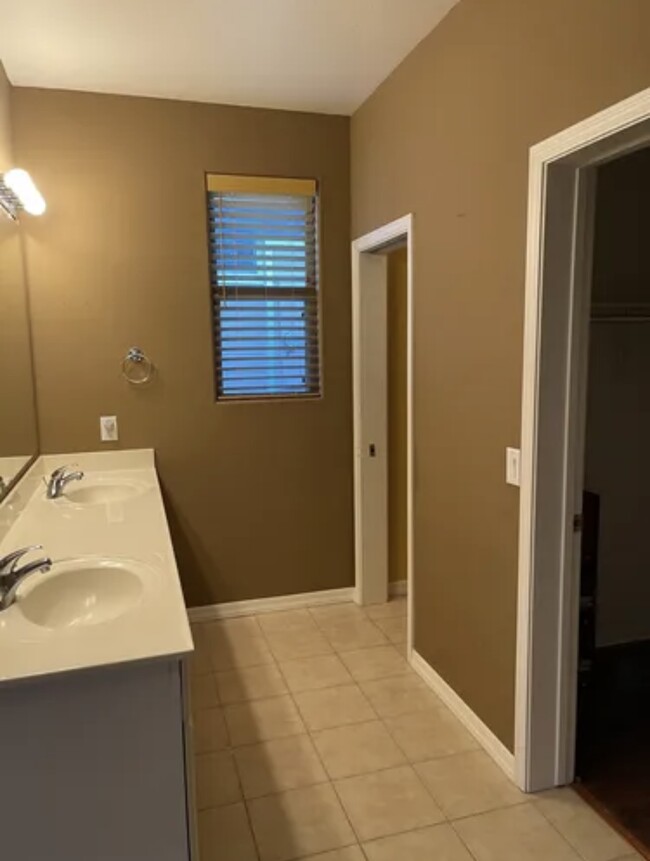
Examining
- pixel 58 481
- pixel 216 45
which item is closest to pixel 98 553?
pixel 58 481

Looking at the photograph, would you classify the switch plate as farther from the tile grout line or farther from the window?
the window

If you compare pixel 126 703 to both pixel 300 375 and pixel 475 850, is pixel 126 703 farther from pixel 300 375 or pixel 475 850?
pixel 300 375

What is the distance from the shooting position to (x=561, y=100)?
1.75 meters

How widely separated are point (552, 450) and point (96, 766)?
1463 millimetres

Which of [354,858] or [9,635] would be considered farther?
[354,858]

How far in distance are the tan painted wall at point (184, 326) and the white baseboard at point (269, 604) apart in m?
0.05

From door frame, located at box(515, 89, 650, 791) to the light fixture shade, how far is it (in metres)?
1.86

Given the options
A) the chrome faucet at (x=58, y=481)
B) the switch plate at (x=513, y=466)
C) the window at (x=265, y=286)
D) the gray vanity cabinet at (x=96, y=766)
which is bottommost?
the gray vanity cabinet at (x=96, y=766)

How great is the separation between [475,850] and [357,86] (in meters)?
3.04

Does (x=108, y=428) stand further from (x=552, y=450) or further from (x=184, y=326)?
(x=552, y=450)

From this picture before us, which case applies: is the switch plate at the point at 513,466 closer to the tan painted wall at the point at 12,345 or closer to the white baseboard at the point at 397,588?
the tan painted wall at the point at 12,345

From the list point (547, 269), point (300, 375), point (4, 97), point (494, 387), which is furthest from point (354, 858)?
point (4, 97)

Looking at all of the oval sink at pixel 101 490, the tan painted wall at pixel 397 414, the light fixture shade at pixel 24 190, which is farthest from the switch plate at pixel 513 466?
the light fixture shade at pixel 24 190

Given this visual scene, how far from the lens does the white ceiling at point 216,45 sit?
2246 millimetres
